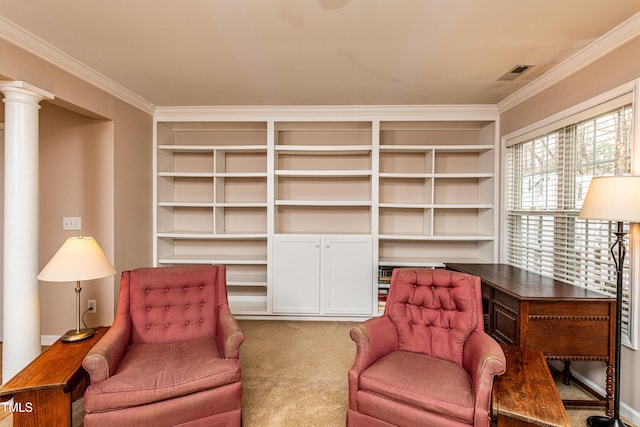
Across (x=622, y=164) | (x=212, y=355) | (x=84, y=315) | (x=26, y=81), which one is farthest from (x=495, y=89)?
(x=84, y=315)

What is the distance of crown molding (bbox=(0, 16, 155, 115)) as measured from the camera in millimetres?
2141

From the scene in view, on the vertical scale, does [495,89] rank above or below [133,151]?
above

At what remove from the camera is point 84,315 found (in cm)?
329

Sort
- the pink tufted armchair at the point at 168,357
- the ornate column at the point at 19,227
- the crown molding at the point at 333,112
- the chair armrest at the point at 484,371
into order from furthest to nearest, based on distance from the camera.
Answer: the crown molding at the point at 333,112 → the ornate column at the point at 19,227 → the pink tufted armchair at the point at 168,357 → the chair armrest at the point at 484,371

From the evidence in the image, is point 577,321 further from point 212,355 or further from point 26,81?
point 26,81

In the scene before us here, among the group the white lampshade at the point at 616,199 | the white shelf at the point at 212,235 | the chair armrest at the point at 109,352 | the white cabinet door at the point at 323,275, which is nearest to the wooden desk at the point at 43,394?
the chair armrest at the point at 109,352

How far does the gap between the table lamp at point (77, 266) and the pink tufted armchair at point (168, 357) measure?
0.63 ft

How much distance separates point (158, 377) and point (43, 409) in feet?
1.73

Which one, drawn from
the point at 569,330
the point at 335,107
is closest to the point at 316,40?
the point at 335,107

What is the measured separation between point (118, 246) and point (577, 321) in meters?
3.67

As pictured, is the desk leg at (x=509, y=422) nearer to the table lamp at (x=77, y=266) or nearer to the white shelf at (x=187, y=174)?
the table lamp at (x=77, y=266)

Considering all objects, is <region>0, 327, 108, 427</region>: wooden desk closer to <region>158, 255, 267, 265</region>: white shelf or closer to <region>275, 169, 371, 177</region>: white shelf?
<region>158, 255, 267, 265</region>: white shelf

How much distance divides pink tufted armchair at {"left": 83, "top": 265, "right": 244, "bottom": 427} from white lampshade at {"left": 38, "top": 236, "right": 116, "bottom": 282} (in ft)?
0.68

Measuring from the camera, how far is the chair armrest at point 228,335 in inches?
77.8
